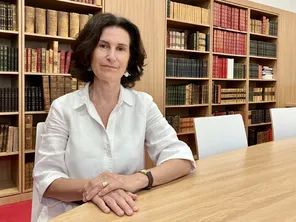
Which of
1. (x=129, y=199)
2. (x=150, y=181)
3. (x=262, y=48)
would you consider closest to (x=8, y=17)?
(x=150, y=181)

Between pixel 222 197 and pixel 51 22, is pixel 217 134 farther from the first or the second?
pixel 51 22

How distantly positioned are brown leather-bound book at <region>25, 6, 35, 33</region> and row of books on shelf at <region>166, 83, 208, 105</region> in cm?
169

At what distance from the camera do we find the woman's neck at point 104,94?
4.72 ft

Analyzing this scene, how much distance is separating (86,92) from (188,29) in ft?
10.6

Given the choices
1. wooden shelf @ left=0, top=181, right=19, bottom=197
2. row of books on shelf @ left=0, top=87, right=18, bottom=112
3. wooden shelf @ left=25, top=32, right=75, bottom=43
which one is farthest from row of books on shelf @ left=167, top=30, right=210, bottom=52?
wooden shelf @ left=0, top=181, right=19, bottom=197

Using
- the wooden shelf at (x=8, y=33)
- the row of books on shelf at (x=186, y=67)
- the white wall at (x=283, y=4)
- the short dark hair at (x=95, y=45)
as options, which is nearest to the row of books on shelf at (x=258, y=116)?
the row of books on shelf at (x=186, y=67)

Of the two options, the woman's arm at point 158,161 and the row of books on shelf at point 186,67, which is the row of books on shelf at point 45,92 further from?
the woman's arm at point 158,161

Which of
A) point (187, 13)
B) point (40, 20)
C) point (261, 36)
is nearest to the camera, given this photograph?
point (40, 20)

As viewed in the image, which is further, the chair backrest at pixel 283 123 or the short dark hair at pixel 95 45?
the chair backrest at pixel 283 123

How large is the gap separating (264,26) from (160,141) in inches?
158

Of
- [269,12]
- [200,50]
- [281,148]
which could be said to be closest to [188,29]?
[200,50]

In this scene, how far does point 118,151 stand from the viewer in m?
1.34

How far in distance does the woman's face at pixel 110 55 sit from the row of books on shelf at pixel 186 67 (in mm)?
2501

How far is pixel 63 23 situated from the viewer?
123 inches
